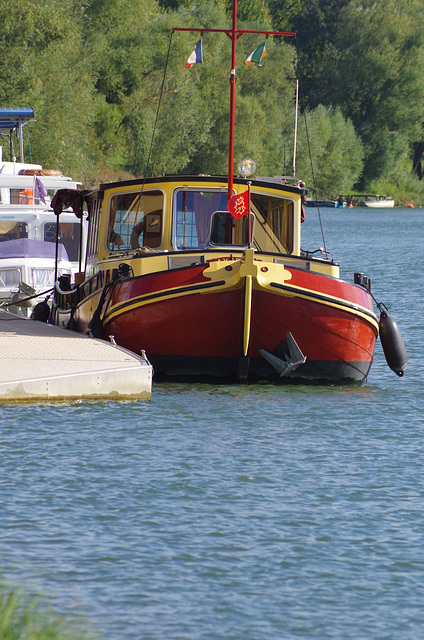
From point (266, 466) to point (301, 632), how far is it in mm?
3707

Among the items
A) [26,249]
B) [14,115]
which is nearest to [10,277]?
[26,249]

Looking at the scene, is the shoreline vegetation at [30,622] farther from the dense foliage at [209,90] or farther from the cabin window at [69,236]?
the dense foliage at [209,90]

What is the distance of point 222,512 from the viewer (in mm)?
8719

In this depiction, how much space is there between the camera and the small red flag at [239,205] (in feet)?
45.3

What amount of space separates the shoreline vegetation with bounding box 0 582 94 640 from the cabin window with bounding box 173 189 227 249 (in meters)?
8.21

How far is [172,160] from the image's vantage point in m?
59.5

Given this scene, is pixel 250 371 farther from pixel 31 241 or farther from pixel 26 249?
pixel 31 241

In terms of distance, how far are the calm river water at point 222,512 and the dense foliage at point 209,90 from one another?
55.1 feet

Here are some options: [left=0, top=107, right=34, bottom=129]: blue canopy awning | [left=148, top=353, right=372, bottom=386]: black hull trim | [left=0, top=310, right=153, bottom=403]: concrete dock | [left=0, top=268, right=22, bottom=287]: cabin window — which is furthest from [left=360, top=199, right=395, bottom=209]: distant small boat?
[left=0, top=310, right=153, bottom=403]: concrete dock

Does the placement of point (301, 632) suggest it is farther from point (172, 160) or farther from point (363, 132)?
point (363, 132)

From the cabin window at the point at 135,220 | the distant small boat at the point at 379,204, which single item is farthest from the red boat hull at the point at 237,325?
the distant small boat at the point at 379,204

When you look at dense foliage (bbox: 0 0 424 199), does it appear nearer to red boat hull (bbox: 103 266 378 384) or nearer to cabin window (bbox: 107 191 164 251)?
cabin window (bbox: 107 191 164 251)

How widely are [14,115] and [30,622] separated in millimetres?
26252

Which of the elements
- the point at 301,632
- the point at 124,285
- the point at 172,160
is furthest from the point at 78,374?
the point at 172,160
